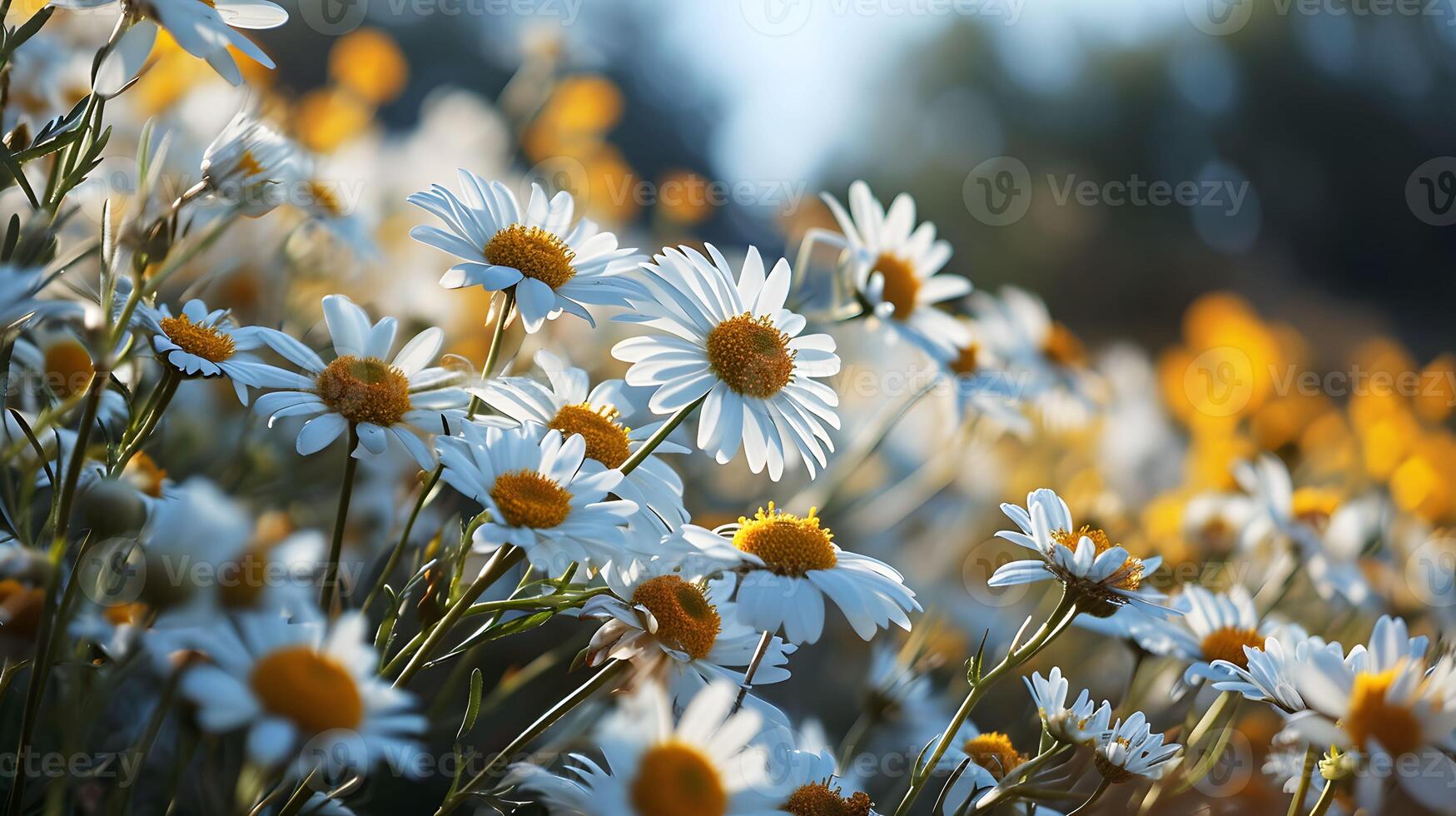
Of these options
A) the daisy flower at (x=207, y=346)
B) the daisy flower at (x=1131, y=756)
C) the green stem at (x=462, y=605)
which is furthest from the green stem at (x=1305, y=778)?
the daisy flower at (x=207, y=346)

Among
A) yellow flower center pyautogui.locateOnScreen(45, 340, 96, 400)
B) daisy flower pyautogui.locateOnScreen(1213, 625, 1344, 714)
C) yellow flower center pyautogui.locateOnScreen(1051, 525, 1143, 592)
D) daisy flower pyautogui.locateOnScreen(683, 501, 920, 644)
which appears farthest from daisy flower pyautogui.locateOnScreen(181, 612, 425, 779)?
daisy flower pyautogui.locateOnScreen(1213, 625, 1344, 714)

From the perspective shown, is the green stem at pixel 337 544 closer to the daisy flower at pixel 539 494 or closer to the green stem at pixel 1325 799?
the daisy flower at pixel 539 494

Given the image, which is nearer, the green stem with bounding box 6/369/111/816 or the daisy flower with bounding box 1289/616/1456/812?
the green stem with bounding box 6/369/111/816

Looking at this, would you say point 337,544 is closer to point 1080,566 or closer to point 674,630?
point 674,630

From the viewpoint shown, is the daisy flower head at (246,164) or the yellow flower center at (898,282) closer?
the daisy flower head at (246,164)

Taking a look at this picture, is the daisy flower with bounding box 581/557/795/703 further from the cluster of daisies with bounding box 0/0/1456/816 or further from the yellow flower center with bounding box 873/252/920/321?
the yellow flower center with bounding box 873/252/920/321

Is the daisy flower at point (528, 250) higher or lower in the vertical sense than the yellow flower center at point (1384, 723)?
higher

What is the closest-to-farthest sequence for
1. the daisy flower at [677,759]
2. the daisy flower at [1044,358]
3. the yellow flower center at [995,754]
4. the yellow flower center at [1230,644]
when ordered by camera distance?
the daisy flower at [677,759] < the yellow flower center at [995,754] < the yellow flower center at [1230,644] < the daisy flower at [1044,358]

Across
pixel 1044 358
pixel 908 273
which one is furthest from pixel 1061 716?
pixel 1044 358
